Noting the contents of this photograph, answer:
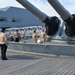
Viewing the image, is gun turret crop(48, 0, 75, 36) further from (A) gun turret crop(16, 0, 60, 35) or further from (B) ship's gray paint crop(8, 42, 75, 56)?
(B) ship's gray paint crop(8, 42, 75, 56)

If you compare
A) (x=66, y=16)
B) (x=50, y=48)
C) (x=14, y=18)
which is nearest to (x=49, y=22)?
(x=66, y=16)

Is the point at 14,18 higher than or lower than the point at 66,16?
higher

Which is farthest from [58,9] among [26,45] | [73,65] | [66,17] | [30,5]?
[73,65]

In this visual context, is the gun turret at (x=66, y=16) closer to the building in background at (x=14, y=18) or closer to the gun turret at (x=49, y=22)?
the gun turret at (x=49, y=22)

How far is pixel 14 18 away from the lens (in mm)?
66438

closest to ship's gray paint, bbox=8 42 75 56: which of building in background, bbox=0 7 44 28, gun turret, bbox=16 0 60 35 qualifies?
gun turret, bbox=16 0 60 35

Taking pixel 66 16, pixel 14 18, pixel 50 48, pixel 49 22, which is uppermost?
pixel 14 18

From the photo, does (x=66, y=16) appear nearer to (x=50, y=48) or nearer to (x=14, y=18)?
(x=50, y=48)

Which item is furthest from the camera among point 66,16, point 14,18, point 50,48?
point 14,18

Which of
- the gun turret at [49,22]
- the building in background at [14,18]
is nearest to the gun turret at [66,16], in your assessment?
the gun turret at [49,22]

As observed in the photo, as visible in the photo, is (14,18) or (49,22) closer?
(49,22)

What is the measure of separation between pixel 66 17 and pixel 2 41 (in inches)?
156

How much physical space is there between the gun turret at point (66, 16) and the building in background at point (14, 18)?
151 ft

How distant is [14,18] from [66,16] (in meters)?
52.4
